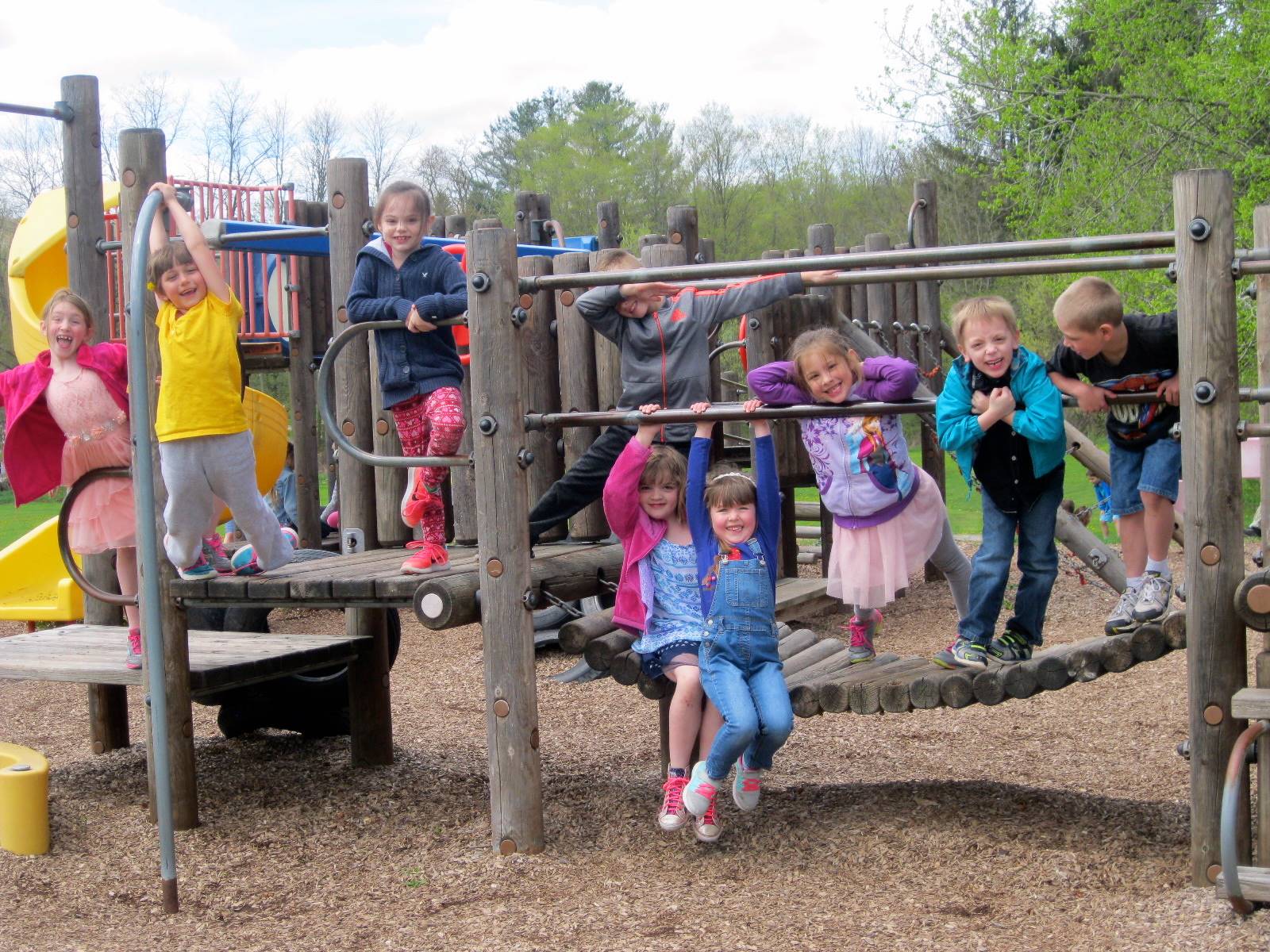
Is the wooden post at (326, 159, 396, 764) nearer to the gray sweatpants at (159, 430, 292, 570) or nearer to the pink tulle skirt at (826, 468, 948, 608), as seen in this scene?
the gray sweatpants at (159, 430, 292, 570)

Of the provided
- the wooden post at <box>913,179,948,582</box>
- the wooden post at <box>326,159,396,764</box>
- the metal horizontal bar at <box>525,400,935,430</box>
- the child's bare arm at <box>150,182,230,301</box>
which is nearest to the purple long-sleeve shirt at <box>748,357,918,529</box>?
the metal horizontal bar at <box>525,400,935,430</box>

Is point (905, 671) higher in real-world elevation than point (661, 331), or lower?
lower

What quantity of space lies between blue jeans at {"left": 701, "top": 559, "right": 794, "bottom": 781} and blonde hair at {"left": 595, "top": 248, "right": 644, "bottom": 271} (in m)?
1.23

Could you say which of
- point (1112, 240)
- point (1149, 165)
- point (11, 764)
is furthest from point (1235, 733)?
point (1149, 165)

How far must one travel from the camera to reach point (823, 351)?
176 inches

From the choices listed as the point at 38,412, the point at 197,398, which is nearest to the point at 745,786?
the point at 197,398

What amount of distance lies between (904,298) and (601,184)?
2796 cm

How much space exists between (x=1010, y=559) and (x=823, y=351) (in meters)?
0.89

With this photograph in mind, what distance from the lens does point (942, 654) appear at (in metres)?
4.49

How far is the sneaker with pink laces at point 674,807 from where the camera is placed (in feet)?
14.6

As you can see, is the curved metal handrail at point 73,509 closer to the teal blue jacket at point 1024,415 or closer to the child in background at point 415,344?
the child in background at point 415,344

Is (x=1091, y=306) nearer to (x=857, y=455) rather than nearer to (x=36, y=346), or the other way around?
(x=857, y=455)

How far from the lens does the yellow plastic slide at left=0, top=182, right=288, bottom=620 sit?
30.3ft

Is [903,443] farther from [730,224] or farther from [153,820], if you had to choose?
[730,224]
